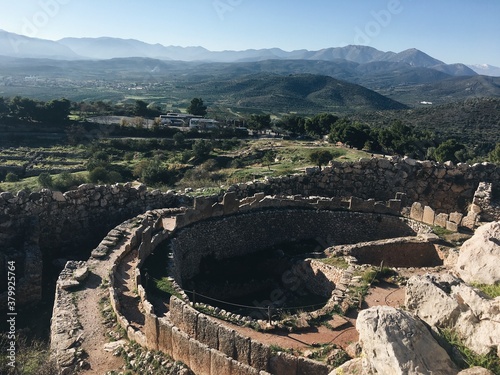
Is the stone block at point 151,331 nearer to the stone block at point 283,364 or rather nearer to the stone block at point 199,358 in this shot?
the stone block at point 199,358

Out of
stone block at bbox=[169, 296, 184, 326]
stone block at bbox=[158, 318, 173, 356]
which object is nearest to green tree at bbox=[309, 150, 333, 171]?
stone block at bbox=[169, 296, 184, 326]

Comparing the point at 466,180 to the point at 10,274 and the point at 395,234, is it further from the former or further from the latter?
the point at 10,274

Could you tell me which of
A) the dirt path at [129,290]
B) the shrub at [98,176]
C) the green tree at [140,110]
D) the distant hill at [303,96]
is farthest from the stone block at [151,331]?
the distant hill at [303,96]

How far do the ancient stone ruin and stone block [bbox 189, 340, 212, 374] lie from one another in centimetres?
3

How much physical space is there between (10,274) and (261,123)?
67.1m

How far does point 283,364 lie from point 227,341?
1.39 m

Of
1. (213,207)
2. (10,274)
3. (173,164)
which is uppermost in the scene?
(213,207)

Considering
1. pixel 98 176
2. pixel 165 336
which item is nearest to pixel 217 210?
pixel 165 336

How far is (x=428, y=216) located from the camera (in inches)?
736

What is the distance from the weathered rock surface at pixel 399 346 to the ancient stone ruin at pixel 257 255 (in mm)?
19

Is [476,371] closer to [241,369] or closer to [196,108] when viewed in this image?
[241,369]

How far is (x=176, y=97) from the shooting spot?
618ft

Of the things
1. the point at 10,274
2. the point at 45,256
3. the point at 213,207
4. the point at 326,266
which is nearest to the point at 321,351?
the point at 326,266

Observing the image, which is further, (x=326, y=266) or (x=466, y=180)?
(x=466, y=180)
